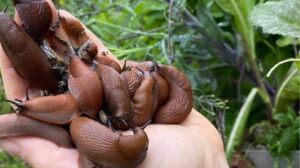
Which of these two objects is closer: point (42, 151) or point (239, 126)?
point (42, 151)

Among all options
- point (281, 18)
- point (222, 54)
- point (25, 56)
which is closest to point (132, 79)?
point (25, 56)

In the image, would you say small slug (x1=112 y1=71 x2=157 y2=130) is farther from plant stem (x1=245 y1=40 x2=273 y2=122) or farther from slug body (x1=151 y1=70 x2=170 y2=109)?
plant stem (x1=245 y1=40 x2=273 y2=122)

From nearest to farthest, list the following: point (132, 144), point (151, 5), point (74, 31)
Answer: point (132, 144)
point (74, 31)
point (151, 5)

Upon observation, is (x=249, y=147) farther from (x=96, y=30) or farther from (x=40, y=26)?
(x=40, y=26)

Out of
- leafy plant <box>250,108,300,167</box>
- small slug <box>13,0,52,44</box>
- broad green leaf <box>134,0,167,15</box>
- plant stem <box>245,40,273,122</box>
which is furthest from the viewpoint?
broad green leaf <box>134,0,167,15</box>

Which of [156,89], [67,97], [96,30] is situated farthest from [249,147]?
[67,97]

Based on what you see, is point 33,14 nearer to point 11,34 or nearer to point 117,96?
point 11,34

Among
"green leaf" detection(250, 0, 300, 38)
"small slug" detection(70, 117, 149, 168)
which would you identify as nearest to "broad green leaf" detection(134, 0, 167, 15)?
"green leaf" detection(250, 0, 300, 38)
